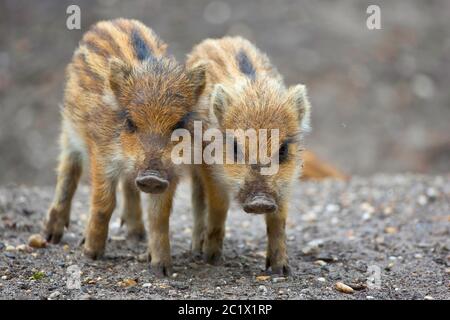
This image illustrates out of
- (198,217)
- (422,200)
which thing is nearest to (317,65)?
(422,200)

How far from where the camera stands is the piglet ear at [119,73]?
711cm

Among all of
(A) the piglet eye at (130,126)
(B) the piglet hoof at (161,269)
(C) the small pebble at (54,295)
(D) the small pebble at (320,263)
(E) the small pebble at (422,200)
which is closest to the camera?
(C) the small pebble at (54,295)

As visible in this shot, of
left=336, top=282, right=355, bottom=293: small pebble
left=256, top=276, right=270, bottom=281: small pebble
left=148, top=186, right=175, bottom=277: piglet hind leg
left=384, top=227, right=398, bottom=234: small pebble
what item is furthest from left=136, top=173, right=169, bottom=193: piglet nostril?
left=384, top=227, right=398, bottom=234: small pebble

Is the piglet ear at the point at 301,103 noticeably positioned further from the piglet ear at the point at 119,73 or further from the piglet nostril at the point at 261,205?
the piglet ear at the point at 119,73

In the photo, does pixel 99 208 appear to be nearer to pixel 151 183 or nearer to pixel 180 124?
pixel 180 124

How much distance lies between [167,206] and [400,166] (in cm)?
949

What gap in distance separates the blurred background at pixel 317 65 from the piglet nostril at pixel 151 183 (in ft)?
27.9

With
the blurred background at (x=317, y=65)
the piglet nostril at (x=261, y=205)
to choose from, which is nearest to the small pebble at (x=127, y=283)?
A: the piglet nostril at (x=261, y=205)

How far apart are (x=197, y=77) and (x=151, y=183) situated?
1.31 metres

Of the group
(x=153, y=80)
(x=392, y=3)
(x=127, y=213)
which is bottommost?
(x=127, y=213)

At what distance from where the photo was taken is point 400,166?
15844 mm

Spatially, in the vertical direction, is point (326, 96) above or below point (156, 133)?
above
